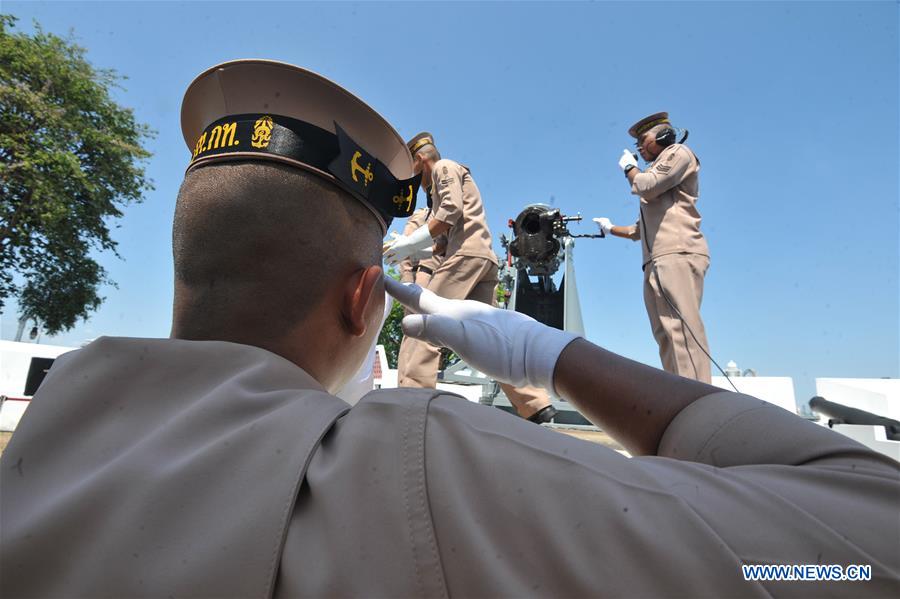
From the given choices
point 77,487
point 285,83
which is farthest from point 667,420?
point 285,83

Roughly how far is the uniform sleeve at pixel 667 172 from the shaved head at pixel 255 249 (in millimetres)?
3307

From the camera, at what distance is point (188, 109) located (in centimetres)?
130

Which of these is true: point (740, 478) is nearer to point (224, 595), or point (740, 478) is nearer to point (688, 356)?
point (224, 595)

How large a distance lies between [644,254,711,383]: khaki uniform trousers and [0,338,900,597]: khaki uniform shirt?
311cm

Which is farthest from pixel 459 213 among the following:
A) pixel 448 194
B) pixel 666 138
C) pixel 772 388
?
pixel 772 388

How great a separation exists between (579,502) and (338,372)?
637 millimetres

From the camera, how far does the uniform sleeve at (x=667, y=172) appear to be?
3.78 meters

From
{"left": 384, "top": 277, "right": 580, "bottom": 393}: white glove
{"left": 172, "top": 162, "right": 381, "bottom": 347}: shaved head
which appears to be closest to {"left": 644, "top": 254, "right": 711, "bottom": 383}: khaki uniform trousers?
{"left": 384, "top": 277, "right": 580, "bottom": 393}: white glove

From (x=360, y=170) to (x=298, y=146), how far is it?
14cm

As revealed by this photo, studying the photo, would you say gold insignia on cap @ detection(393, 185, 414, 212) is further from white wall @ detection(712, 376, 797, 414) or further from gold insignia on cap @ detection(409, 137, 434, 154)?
white wall @ detection(712, 376, 797, 414)

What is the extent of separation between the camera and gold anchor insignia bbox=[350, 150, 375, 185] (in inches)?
43.2

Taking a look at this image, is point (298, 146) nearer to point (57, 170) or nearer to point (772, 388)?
point (772, 388)

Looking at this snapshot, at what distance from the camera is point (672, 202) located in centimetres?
389

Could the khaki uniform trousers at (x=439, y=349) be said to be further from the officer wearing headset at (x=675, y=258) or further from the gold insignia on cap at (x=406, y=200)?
the gold insignia on cap at (x=406, y=200)
